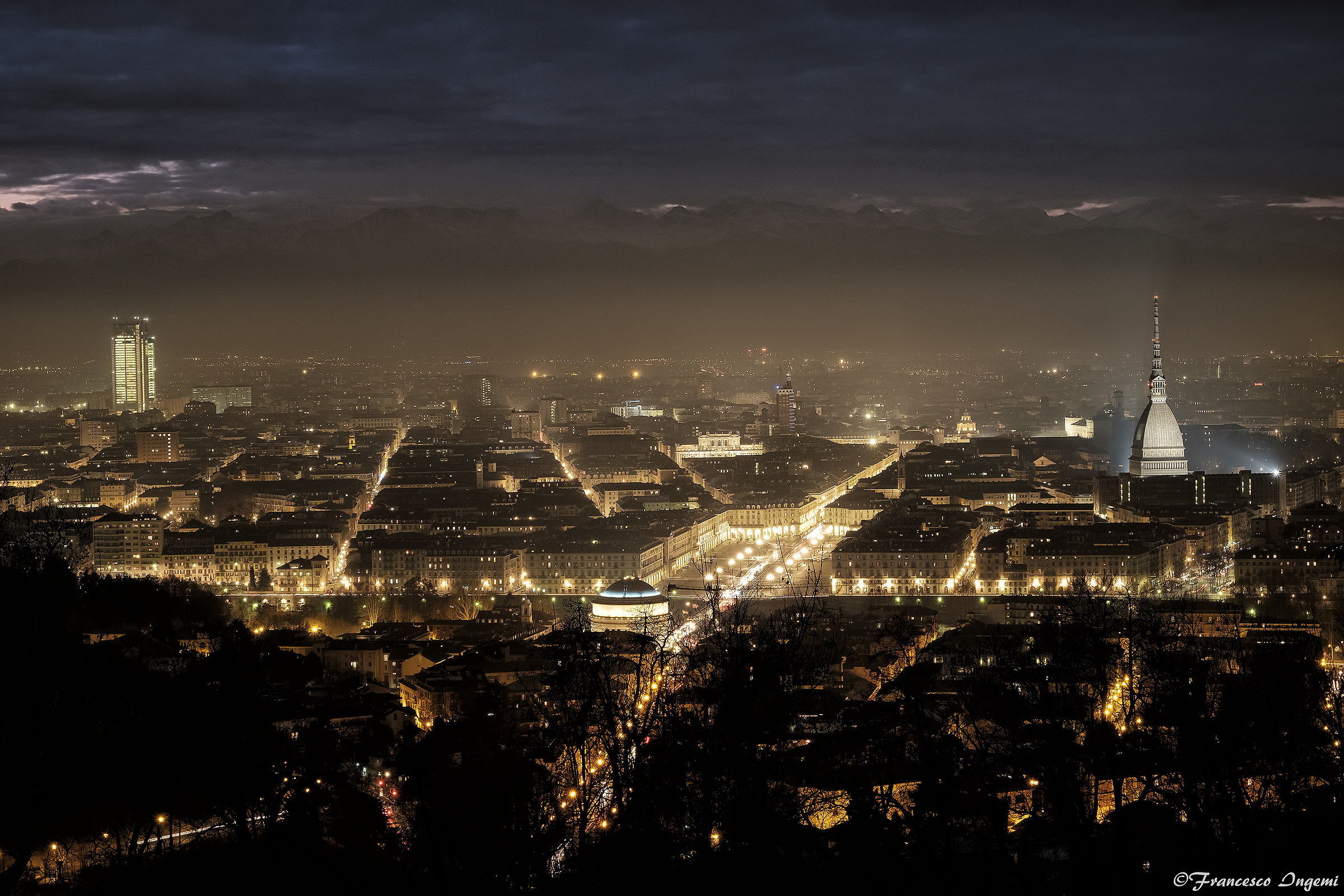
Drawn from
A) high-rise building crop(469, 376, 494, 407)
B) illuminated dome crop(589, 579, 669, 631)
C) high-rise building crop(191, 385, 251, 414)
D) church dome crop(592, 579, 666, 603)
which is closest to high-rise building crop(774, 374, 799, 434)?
high-rise building crop(469, 376, 494, 407)

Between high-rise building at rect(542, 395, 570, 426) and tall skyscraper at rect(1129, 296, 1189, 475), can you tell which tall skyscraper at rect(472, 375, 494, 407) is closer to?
high-rise building at rect(542, 395, 570, 426)

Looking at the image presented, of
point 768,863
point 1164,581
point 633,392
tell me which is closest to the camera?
point 768,863

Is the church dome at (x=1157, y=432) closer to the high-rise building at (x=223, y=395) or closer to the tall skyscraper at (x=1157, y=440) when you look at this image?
the tall skyscraper at (x=1157, y=440)

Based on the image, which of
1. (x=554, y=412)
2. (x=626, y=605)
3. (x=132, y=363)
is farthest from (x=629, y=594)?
(x=132, y=363)

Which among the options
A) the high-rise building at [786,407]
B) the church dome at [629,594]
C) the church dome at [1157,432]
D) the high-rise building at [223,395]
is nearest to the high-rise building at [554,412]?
the high-rise building at [786,407]

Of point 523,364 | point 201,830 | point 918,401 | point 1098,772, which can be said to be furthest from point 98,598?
point 523,364

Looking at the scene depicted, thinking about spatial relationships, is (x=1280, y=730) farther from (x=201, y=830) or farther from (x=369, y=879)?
(x=201, y=830)

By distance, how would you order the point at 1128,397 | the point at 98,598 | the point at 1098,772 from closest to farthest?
1. the point at 1098,772
2. the point at 98,598
3. the point at 1128,397

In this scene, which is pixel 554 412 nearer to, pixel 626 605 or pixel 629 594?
pixel 629 594
